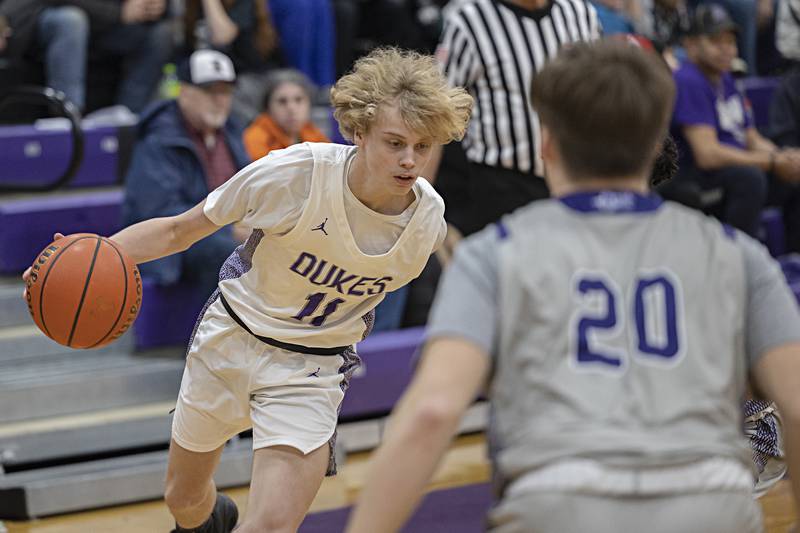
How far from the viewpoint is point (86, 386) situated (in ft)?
19.3

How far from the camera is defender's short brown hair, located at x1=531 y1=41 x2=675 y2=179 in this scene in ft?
6.59

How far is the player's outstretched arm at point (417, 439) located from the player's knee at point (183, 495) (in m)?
1.99

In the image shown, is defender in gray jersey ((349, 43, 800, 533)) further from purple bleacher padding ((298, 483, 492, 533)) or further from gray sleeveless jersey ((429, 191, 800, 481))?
purple bleacher padding ((298, 483, 492, 533))

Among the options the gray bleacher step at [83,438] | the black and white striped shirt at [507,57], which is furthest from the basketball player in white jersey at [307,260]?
the gray bleacher step at [83,438]

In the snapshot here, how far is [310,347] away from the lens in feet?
11.8

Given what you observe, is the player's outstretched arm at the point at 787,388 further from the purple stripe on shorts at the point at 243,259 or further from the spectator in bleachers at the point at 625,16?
the spectator in bleachers at the point at 625,16

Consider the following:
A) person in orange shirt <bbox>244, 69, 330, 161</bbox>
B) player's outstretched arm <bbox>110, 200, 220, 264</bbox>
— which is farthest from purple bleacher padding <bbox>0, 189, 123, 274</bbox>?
player's outstretched arm <bbox>110, 200, 220, 264</bbox>

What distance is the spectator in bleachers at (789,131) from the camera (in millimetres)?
7891

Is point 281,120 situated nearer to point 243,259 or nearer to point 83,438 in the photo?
point 83,438

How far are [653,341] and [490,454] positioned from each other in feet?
1.11

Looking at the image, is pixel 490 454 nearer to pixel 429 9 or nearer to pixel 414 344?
pixel 414 344

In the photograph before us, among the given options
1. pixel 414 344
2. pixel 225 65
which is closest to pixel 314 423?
pixel 414 344

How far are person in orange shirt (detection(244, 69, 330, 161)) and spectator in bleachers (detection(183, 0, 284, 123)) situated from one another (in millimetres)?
470

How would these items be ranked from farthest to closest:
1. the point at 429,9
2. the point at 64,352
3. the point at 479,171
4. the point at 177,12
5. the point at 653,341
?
the point at 429,9 < the point at 177,12 < the point at 64,352 < the point at 479,171 < the point at 653,341
